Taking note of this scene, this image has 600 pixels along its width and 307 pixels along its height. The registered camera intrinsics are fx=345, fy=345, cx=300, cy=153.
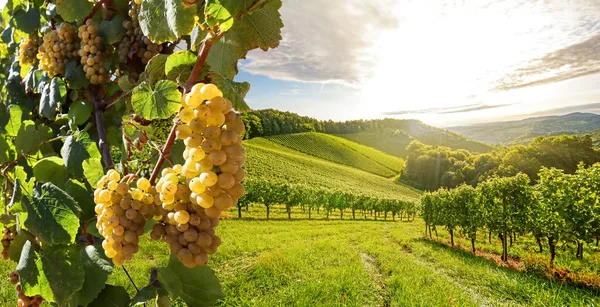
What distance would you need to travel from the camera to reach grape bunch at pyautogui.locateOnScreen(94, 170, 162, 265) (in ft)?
2.23

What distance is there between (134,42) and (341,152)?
248ft

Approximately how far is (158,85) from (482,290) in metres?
11.9

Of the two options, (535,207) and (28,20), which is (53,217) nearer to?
(28,20)

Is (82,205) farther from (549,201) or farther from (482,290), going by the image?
(549,201)

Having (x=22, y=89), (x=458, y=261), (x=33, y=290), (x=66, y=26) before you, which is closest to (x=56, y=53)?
(x=66, y=26)

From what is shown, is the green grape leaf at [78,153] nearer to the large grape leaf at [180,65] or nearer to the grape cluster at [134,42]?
the grape cluster at [134,42]

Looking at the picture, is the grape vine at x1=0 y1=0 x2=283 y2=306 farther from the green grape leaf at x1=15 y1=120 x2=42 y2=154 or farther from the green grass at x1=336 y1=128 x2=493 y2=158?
the green grass at x1=336 y1=128 x2=493 y2=158

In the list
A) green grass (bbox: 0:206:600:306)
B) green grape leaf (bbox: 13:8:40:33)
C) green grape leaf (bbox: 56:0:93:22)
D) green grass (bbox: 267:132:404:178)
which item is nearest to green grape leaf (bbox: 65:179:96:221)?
green grape leaf (bbox: 56:0:93:22)

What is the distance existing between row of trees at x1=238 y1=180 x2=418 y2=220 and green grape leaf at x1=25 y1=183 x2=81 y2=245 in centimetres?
2548

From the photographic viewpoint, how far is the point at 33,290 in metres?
1.13

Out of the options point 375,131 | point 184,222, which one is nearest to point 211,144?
point 184,222

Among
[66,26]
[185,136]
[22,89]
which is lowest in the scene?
[185,136]

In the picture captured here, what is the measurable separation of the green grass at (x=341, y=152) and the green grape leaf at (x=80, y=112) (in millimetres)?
67350

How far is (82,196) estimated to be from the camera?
3.93 ft
